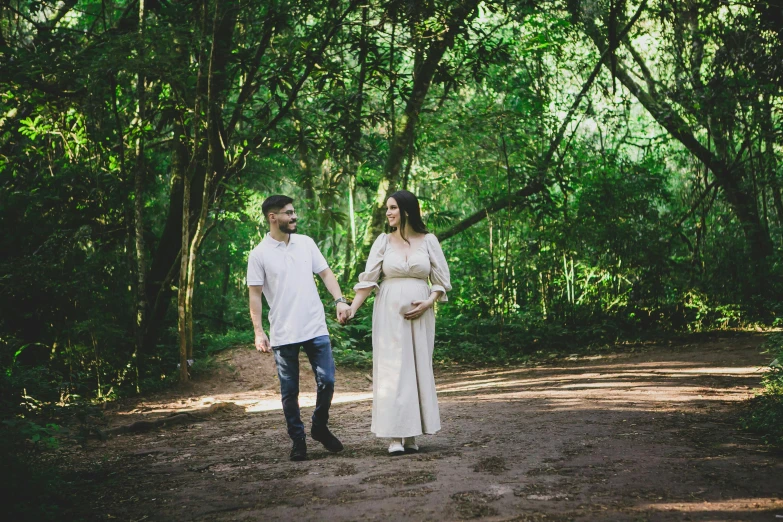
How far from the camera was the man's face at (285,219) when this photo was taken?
5844 millimetres

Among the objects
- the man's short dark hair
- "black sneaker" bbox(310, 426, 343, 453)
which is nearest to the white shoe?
"black sneaker" bbox(310, 426, 343, 453)

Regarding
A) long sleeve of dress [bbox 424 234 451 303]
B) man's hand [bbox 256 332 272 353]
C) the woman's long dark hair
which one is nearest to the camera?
man's hand [bbox 256 332 272 353]

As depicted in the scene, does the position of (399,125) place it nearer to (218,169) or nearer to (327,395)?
(218,169)

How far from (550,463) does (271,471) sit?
200cm

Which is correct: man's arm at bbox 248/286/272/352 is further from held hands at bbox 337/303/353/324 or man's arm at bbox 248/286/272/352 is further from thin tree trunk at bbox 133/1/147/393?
thin tree trunk at bbox 133/1/147/393

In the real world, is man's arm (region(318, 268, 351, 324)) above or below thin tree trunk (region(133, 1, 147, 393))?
below

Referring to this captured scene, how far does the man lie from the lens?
18.6 feet

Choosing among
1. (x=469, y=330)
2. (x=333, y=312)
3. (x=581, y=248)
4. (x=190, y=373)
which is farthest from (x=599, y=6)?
(x=190, y=373)

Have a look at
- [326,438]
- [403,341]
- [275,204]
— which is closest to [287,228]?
[275,204]

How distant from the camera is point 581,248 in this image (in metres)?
15.0

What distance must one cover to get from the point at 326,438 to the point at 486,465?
1.43m

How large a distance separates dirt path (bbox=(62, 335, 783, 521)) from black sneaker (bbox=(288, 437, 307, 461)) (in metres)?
0.09

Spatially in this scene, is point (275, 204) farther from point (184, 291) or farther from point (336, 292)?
point (184, 291)

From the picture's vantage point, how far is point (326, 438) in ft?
19.1
